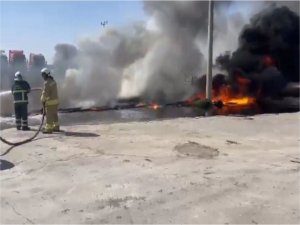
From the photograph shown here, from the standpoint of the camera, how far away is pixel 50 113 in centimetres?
855

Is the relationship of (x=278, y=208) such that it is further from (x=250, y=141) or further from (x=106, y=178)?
(x=250, y=141)

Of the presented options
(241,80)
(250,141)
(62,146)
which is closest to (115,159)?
(62,146)

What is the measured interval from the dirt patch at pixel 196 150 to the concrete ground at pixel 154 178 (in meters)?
0.02

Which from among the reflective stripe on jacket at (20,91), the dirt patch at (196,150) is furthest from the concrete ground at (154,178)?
the reflective stripe on jacket at (20,91)

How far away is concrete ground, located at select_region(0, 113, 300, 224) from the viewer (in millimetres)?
4145

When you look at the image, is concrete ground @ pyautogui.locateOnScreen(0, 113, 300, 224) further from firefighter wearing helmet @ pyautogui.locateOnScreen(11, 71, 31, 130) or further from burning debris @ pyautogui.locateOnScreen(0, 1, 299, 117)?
burning debris @ pyautogui.locateOnScreen(0, 1, 299, 117)

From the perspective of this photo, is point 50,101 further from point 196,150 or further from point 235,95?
point 235,95

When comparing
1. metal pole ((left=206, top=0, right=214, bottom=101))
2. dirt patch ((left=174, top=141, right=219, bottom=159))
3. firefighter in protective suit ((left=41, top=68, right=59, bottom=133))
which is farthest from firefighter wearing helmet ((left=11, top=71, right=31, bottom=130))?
metal pole ((left=206, top=0, right=214, bottom=101))

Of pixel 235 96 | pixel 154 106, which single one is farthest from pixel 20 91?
pixel 235 96

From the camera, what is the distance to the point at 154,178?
516 cm

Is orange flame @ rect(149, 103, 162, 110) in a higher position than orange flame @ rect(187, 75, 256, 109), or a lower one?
lower

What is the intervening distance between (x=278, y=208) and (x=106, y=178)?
2.10m

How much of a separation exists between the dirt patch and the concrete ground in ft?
0.05

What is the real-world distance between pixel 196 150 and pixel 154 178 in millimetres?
1624
